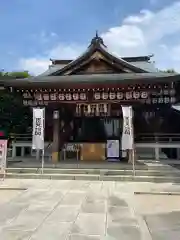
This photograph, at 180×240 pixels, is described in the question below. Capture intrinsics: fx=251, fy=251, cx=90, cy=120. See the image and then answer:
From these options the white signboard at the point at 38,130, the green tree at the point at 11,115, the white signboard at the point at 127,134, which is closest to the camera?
the white signboard at the point at 127,134

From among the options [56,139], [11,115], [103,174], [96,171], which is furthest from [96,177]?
[11,115]

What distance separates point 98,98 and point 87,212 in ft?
26.1

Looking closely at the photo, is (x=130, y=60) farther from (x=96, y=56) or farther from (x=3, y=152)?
(x=3, y=152)

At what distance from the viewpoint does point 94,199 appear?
6945mm

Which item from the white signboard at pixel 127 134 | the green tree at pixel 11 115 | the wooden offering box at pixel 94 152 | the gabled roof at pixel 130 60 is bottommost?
the wooden offering box at pixel 94 152

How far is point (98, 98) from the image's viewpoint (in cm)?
1299

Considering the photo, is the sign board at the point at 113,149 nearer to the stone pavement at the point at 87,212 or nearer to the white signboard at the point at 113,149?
the white signboard at the point at 113,149

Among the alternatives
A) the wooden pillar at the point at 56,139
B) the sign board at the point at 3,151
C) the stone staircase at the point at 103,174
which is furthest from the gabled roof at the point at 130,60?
the sign board at the point at 3,151

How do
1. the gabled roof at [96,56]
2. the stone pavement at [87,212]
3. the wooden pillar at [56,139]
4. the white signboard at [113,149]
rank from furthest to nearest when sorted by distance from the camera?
1. the gabled roof at [96,56]
2. the white signboard at [113,149]
3. the wooden pillar at [56,139]
4. the stone pavement at [87,212]

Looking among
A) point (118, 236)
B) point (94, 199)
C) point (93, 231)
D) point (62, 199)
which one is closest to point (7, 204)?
point (62, 199)

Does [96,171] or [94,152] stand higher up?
[94,152]

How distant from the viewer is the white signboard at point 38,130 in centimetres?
1120

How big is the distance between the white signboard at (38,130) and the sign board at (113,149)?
161 inches

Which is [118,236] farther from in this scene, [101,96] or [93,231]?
[101,96]
